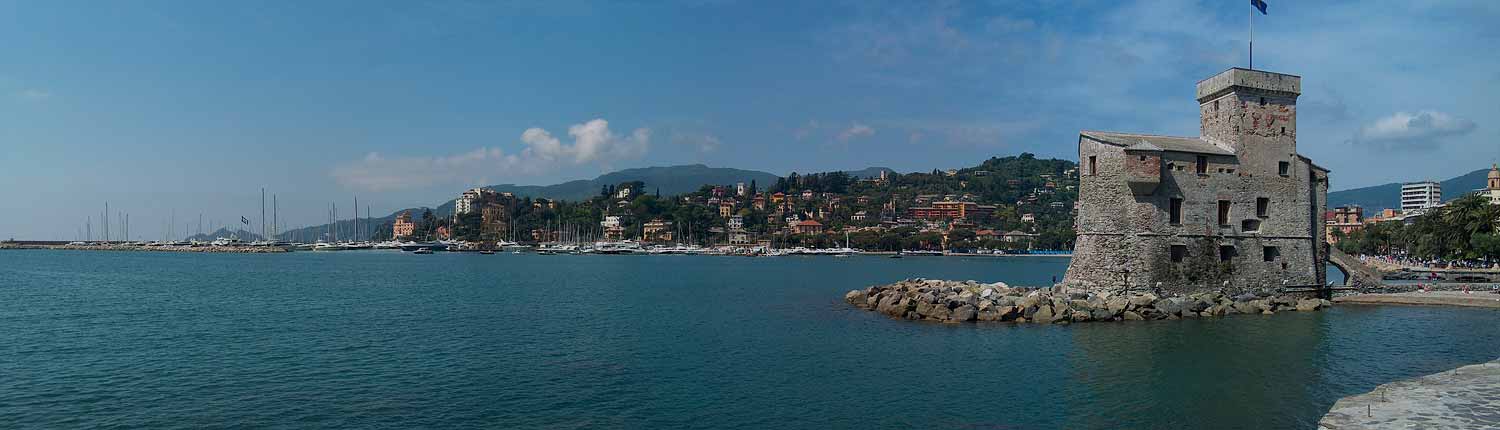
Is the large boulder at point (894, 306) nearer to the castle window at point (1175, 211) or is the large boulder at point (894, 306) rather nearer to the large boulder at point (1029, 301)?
the large boulder at point (1029, 301)

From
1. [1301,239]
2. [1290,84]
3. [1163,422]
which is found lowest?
[1163,422]

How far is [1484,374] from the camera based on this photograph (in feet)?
52.9

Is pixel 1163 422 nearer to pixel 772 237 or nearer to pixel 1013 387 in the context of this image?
pixel 1013 387

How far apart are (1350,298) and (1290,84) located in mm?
9099

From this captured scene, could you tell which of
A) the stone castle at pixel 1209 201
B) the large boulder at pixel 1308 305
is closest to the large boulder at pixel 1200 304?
the stone castle at pixel 1209 201

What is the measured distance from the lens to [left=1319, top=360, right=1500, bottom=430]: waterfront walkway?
12.2 metres

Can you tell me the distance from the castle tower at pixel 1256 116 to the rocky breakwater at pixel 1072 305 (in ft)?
16.7

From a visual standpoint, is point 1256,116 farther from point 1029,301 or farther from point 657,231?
point 657,231

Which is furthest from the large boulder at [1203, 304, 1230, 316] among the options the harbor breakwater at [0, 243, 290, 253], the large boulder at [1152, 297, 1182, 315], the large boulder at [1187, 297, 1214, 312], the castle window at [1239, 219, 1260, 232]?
the harbor breakwater at [0, 243, 290, 253]

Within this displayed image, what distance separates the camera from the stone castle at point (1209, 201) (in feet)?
102

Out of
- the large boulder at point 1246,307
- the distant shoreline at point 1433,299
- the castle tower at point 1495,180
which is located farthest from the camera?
the castle tower at point 1495,180

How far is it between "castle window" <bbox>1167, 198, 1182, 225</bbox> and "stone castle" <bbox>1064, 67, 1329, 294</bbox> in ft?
0.16

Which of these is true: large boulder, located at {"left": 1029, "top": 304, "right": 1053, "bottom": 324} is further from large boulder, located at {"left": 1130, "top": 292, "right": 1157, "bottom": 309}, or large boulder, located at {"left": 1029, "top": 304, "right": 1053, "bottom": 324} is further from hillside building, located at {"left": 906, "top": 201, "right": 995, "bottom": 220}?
hillside building, located at {"left": 906, "top": 201, "right": 995, "bottom": 220}

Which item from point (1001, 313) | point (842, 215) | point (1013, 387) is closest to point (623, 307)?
point (1001, 313)
